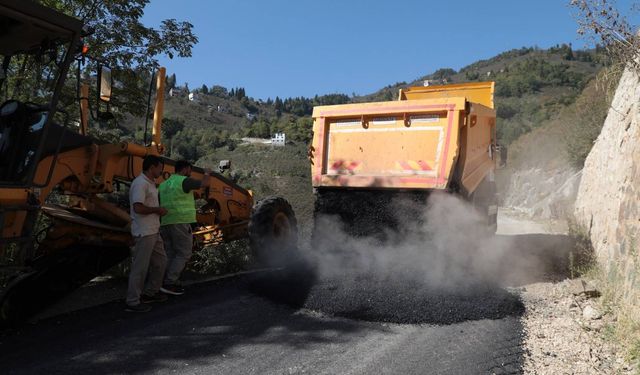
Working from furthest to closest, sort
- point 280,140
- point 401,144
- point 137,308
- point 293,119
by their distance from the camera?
point 293,119 → point 280,140 → point 401,144 → point 137,308

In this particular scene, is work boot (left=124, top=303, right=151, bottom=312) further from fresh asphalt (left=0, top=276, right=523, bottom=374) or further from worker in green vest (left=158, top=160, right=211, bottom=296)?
worker in green vest (left=158, top=160, right=211, bottom=296)

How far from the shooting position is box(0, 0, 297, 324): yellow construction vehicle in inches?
149

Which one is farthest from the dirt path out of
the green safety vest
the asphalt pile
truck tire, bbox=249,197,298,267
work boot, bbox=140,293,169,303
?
the green safety vest

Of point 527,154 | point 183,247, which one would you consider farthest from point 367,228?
point 527,154

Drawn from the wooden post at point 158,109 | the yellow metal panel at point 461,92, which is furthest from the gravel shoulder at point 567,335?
the wooden post at point 158,109

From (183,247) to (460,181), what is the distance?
334cm

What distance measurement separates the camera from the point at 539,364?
137 inches

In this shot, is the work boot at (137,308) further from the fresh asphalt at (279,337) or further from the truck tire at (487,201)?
the truck tire at (487,201)

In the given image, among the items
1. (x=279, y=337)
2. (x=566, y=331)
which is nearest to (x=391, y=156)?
(x=566, y=331)

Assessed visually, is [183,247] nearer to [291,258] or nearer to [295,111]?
[291,258]

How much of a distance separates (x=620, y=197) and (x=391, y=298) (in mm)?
2939

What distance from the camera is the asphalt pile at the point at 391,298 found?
4.46 metres

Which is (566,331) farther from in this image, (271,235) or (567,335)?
(271,235)

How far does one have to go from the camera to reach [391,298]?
15.5 ft
